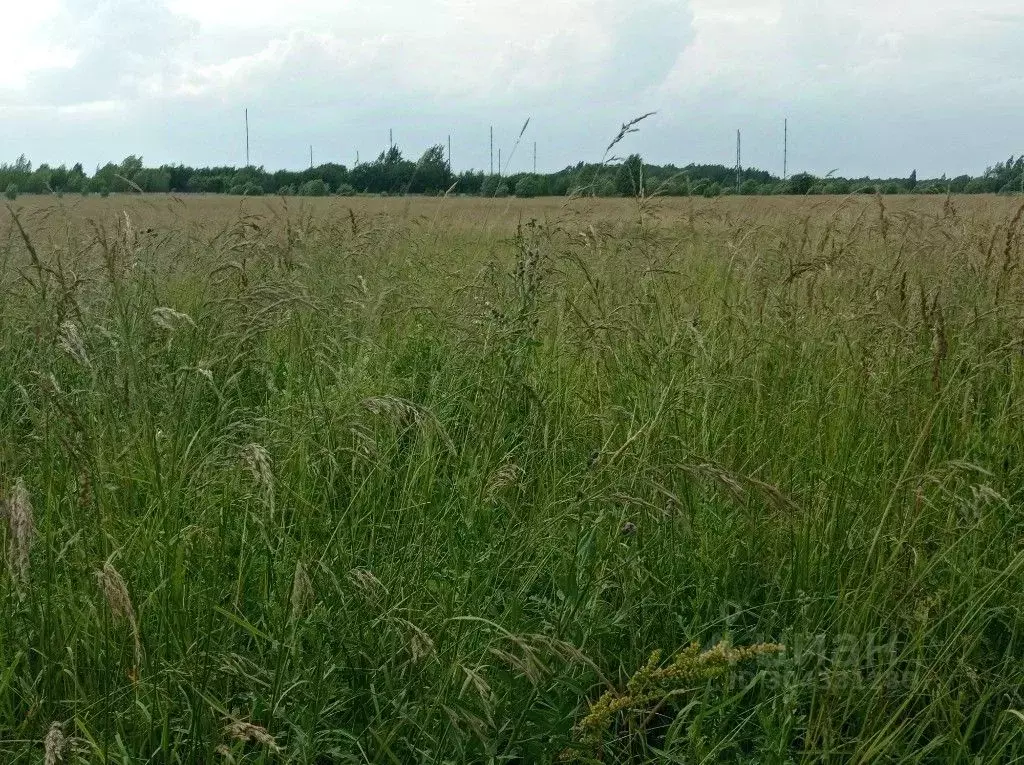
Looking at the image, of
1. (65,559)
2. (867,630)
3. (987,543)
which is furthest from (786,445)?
(65,559)

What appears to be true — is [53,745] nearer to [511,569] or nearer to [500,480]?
[511,569]

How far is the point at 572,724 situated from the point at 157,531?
3.12 feet

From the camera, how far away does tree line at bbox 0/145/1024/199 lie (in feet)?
13.3

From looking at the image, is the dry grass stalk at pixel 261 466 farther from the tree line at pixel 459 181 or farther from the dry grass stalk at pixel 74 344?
the tree line at pixel 459 181

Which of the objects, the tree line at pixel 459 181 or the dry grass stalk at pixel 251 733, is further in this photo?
the tree line at pixel 459 181

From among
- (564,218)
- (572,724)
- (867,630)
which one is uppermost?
(564,218)

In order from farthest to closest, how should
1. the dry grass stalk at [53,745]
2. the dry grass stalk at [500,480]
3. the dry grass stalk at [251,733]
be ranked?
the dry grass stalk at [500,480], the dry grass stalk at [251,733], the dry grass stalk at [53,745]

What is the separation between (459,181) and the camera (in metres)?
4.38

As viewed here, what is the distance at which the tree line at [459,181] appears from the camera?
160 inches

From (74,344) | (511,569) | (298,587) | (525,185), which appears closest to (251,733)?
(298,587)

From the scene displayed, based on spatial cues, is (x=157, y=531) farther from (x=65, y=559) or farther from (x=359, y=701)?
(x=359, y=701)

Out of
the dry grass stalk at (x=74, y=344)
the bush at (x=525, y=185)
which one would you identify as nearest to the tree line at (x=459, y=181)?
the bush at (x=525, y=185)

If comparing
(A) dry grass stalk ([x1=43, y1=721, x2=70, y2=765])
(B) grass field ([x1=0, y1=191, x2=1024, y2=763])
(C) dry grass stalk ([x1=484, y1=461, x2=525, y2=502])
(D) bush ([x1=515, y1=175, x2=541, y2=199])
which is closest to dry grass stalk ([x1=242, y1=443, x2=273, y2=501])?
(B) grass field ([x1=0, y1=191, x2=1024, y2=763])

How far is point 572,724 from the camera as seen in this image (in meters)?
1.86
